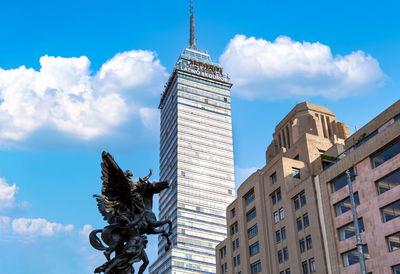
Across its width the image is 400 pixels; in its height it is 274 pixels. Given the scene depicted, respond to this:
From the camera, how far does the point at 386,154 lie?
46344 millimetres

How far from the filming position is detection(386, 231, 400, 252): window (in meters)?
43.0

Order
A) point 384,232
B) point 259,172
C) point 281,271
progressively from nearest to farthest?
point 384,232 → point 281,271 → point 259,172

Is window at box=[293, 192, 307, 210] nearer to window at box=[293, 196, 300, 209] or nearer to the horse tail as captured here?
window at box=[293, 196, 300, 209]

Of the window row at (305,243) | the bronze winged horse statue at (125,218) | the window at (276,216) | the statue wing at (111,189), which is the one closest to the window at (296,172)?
the window at (276,216)

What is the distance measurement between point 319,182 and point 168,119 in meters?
98.8

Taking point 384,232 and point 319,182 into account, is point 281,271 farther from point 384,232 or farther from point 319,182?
point 384,232

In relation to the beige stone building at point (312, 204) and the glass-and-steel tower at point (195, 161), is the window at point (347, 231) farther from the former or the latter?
the glass-and-steel tower at point (195, 161)

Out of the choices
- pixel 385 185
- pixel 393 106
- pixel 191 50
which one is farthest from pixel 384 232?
pixel 191 50

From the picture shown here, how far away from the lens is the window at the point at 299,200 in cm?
5797

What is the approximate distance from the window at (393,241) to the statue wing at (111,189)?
34308mm

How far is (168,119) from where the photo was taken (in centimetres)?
15000

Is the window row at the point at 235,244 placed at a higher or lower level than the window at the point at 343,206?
higher

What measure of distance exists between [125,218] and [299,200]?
44743 millimetres

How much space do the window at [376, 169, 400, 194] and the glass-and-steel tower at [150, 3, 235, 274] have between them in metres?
79.3
